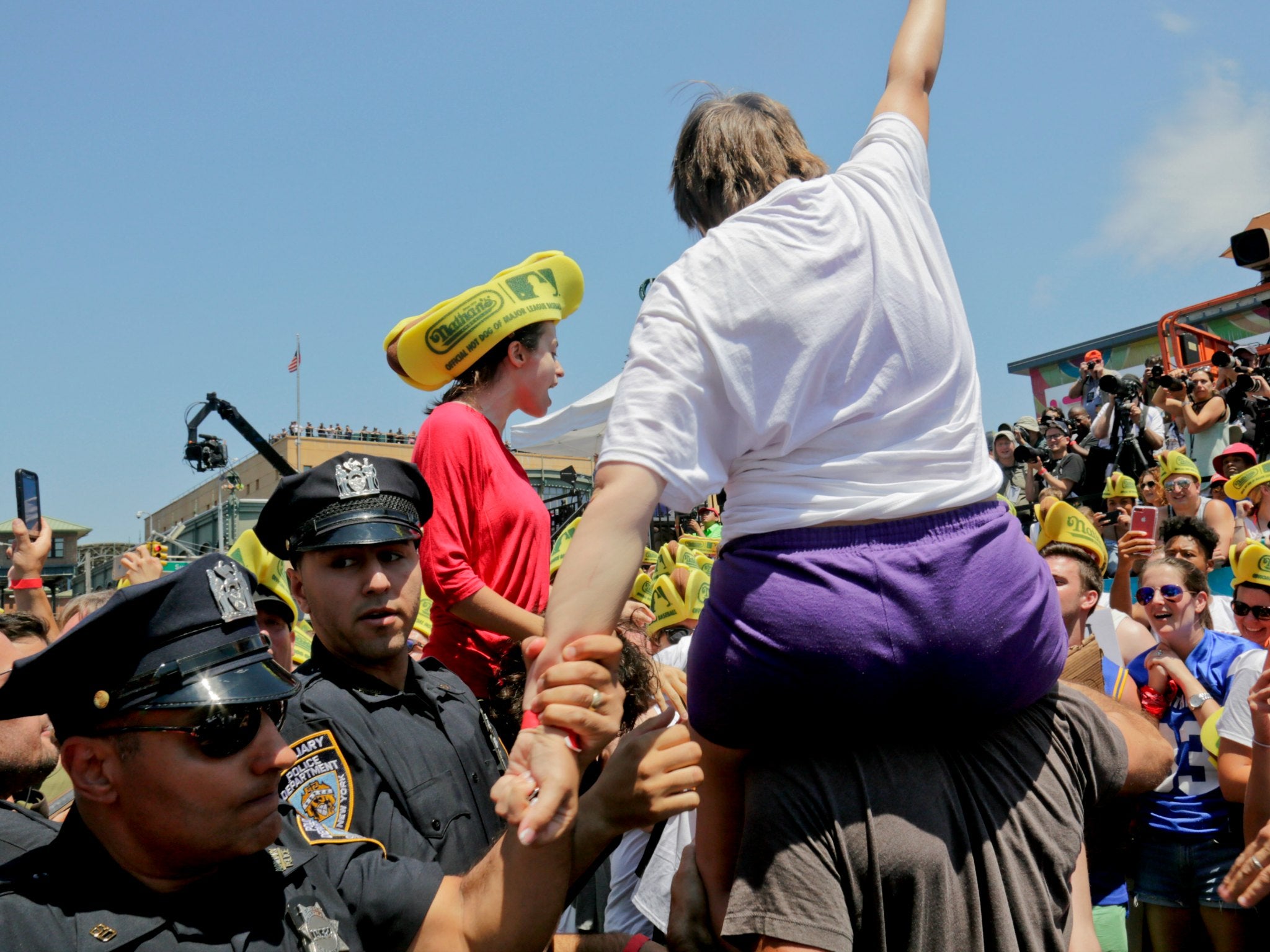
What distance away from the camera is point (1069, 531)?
5.05 m

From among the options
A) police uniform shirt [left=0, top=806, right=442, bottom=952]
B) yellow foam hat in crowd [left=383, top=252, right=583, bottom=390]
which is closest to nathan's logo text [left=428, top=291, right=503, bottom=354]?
yellow foam hat in crowd [left=383, top=252, right=583, bottom=390]

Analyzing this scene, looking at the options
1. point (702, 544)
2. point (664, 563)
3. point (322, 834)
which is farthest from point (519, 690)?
point (702, 544)

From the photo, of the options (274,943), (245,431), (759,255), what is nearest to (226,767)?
(274,943)

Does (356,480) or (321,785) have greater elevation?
(356,480)

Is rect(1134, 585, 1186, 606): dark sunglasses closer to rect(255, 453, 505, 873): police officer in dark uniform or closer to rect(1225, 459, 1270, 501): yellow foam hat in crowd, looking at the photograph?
rect(255, 453, 505, 873): police officer in dark uniform

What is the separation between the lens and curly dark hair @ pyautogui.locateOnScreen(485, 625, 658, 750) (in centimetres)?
327

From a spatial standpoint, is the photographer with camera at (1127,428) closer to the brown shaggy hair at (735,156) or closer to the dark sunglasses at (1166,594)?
the dark sunglasses at (1166,594)

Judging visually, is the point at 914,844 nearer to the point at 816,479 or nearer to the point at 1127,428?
the point at 816,479

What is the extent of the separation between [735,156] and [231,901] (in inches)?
64.8

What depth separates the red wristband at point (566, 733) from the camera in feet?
5.11

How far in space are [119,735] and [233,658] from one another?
0.22 metres

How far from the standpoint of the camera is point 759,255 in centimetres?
181

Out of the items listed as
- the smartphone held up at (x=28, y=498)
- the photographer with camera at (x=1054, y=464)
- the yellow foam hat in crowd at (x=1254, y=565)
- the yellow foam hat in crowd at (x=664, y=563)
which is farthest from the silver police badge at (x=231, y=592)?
the photographer with camera at (x=1054, y=464)

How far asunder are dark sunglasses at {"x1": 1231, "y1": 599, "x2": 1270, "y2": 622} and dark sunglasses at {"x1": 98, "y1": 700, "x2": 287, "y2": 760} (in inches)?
185
